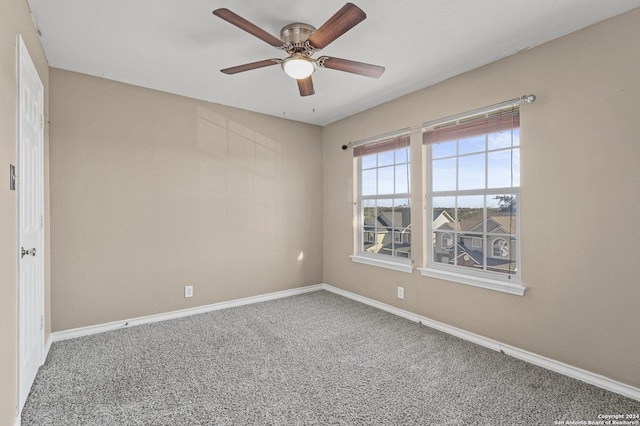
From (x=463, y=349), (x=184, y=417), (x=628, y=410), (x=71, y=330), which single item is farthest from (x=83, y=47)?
(x=628, y=410)

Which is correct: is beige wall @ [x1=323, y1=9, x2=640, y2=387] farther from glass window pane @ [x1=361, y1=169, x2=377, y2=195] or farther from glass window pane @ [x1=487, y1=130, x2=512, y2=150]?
glass window pane @ [x1=361, y1=169, x2=377, y2=195]

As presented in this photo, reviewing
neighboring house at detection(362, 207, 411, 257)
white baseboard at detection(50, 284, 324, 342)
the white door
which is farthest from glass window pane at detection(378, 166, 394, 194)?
the white door

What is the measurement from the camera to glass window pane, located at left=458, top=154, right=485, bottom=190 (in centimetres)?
291

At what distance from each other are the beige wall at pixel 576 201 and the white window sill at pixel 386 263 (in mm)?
621

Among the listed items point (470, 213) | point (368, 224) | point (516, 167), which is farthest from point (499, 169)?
point (368, 224)

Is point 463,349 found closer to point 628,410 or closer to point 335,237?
point 628,410

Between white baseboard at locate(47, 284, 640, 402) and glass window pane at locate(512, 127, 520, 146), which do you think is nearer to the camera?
white baseboard at locate(47, 284, 640, 402)

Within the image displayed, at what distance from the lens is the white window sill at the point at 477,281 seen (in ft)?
8.45

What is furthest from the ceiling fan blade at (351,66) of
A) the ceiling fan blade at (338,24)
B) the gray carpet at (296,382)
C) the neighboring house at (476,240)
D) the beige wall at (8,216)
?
the gray carpet at (296,382)

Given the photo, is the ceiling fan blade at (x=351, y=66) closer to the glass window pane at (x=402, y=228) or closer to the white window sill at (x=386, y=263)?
the glass window pane at (x=402, y=228)

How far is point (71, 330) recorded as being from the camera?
2.94m

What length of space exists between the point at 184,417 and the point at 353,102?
3.38 meters

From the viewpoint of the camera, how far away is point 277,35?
7.73 feet

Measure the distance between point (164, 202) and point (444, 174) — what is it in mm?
2979
